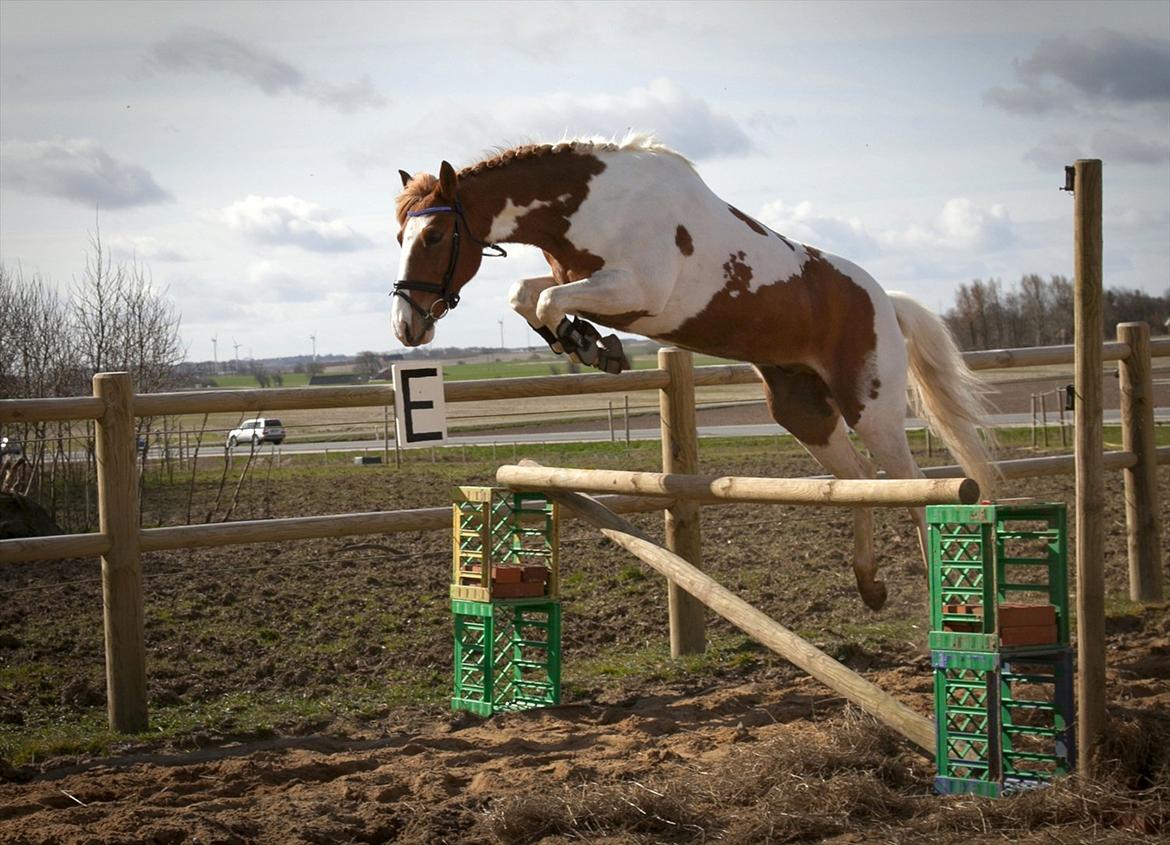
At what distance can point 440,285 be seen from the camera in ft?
14.8

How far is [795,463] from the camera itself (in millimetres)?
14047

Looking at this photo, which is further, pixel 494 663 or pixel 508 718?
pixel 494 663

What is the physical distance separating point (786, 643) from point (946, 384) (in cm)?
261

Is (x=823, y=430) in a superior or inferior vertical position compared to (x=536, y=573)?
superior

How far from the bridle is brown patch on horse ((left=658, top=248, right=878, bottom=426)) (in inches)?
35.2

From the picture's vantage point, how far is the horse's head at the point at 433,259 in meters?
4.45

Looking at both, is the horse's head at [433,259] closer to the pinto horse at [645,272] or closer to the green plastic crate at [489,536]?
the pinto horse at [645,272]

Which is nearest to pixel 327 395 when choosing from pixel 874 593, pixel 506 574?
pixel 506 574

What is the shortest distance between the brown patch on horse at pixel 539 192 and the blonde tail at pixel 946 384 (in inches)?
71.9

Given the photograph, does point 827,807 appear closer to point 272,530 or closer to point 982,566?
point 982,566

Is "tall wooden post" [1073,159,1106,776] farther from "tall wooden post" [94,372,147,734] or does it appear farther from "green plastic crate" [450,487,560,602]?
"tall wooden post" [94,372,147,734]

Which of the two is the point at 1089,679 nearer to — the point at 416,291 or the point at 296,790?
the point at 296,790

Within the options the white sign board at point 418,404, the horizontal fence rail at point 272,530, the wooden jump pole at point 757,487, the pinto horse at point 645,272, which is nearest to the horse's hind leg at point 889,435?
the pinto horse at point 645,272

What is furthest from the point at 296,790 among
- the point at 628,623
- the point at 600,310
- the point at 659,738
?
the point at 628,623
